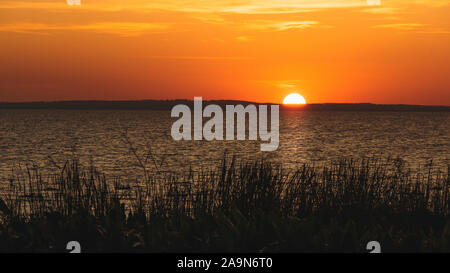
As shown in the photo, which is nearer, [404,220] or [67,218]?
[67,218]

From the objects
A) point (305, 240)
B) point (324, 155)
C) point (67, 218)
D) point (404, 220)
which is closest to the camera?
point (305, 240)

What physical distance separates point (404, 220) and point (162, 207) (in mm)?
4413

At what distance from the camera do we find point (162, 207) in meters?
11.0

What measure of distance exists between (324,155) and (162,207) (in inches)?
1474

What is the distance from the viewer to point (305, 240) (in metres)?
8.19

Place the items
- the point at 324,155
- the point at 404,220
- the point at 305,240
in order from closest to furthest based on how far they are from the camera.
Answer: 1. the point at 305,240
2. the point at 404,220
3. the point at 324,155
